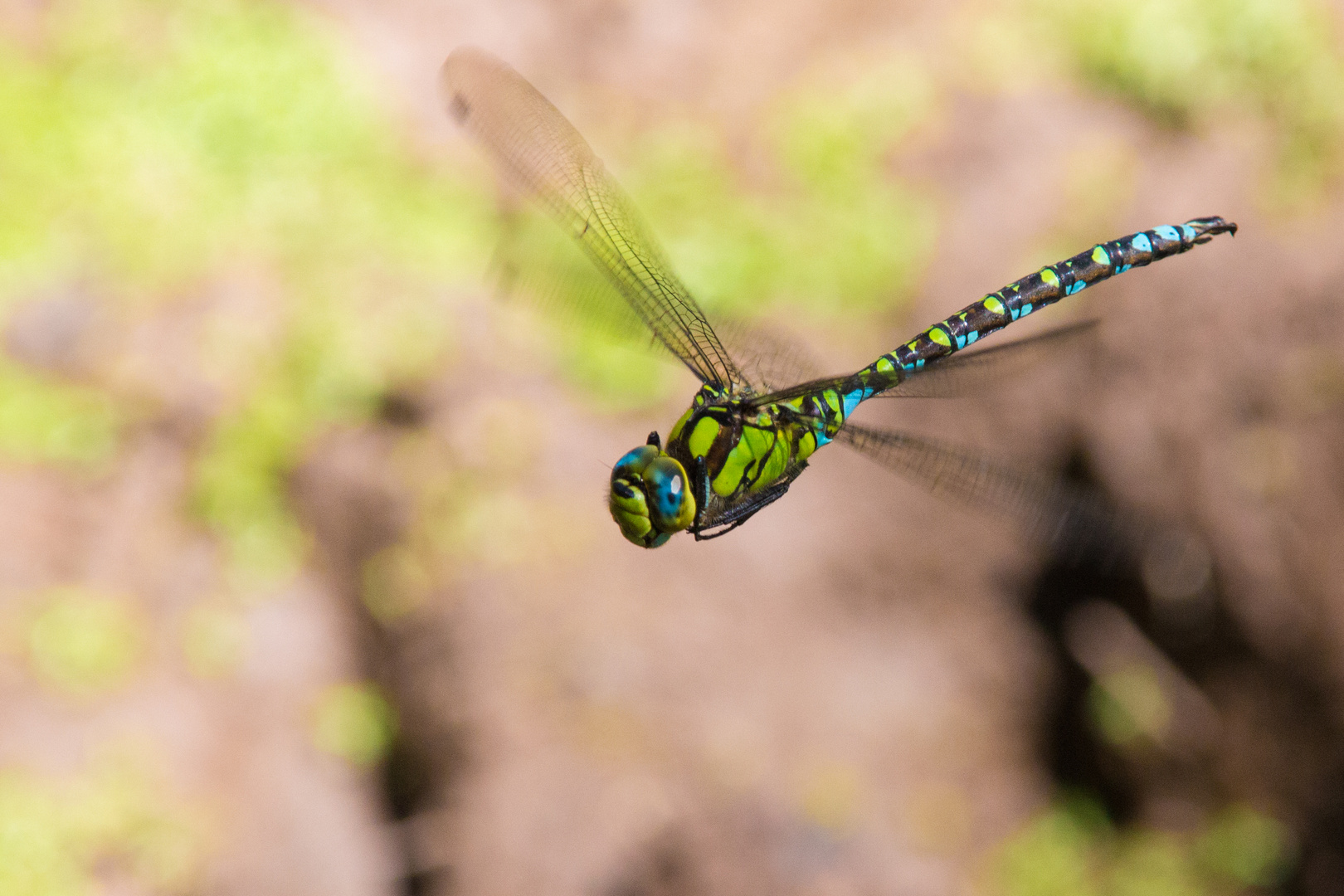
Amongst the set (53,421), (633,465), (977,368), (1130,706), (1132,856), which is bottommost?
(1132,856)

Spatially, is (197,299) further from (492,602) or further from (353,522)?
(492,602)

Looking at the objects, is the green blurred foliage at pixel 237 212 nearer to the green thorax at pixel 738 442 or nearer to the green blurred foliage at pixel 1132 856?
the green thorax at pixel 738 442

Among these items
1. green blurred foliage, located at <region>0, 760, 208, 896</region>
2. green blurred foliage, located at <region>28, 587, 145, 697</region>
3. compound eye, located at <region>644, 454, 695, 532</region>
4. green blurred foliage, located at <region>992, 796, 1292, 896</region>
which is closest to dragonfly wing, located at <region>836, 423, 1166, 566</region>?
compound eye, located at <region>644, 454, 695, 532</region>

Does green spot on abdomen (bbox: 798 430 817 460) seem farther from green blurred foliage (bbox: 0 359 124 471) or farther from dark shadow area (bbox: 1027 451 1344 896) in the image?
green blurred foliage (bbox: 0 359 124 471)

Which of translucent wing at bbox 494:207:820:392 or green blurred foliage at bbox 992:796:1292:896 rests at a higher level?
translucent wing at bbox 494:207:820:392

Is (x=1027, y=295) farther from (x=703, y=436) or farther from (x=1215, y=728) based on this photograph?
(x=1215, y=728)

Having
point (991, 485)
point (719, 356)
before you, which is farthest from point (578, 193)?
point (991, 485)

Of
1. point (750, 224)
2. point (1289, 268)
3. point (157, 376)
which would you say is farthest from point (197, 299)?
point (1289, 268)
